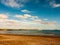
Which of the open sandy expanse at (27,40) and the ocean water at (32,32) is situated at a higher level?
the ocean water at (32,32)

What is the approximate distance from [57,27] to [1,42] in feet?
3.07

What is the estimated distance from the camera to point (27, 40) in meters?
2.33

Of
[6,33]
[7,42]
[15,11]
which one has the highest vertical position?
[15,11]

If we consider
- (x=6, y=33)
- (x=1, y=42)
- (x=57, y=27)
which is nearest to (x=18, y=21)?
(x=6, y=33)

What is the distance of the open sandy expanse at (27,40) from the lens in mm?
2301

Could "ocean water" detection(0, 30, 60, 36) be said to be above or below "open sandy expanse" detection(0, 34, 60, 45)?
above

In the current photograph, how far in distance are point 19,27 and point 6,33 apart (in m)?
0.24

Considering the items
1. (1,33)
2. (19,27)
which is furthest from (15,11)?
(1,33)

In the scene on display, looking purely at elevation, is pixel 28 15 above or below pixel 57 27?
above

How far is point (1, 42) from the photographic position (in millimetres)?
2346

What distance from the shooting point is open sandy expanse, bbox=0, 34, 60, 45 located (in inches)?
90.6

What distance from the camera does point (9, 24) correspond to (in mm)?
2410

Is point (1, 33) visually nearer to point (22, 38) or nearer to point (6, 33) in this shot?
point (6, 33)

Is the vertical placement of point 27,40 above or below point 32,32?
below
